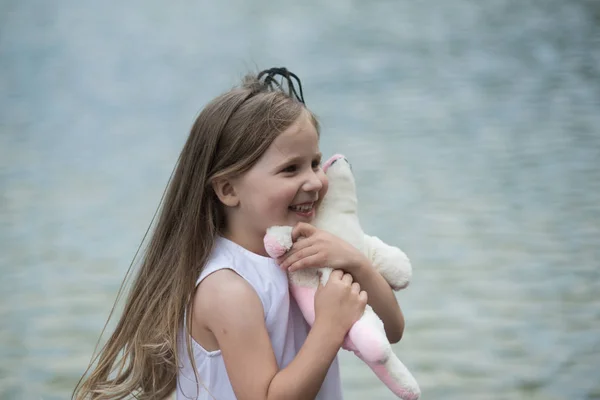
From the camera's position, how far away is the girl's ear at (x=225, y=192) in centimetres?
112

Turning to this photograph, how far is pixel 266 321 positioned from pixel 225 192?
0.19 meters

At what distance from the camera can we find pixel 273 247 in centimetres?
105

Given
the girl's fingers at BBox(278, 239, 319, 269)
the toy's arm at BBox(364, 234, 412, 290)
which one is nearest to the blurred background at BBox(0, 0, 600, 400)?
the toy's arm at BBox(364, 234, 412, 290)

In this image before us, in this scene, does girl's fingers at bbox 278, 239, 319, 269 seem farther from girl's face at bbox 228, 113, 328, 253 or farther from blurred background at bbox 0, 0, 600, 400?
blurred background at bbox 0, 0, 600, 400

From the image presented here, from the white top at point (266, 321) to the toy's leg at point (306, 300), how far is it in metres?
0.02

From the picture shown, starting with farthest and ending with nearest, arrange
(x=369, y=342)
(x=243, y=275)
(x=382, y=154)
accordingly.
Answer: (x=382, y=154)
(x=243, y=275)
(x=369, y=342)

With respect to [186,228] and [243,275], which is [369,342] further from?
[186,228]

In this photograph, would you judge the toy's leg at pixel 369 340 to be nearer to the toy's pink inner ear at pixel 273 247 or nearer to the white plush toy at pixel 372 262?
the white plush toy at pixel 372 262

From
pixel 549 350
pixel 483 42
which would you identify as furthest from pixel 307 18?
pixel 549 350

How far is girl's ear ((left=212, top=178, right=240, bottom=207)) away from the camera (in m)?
1.12

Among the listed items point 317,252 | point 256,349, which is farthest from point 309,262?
point 256,349

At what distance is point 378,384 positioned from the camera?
207 cm

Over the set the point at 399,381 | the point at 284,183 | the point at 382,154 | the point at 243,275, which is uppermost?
the point at 284,183

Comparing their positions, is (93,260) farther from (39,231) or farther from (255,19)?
(255,19)
